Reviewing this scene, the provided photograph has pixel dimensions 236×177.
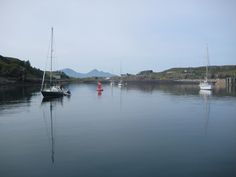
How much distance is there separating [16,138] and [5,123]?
29.6 feet

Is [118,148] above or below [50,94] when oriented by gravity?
below

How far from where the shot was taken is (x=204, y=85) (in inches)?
4424

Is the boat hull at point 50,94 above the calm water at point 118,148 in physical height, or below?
above

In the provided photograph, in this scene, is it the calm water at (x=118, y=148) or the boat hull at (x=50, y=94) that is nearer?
the calm water at (x=118, y=148)

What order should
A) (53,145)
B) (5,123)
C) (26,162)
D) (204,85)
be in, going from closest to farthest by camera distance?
1. (26,162)
2. (53,145)
3. (5,123)
4. (204,85)

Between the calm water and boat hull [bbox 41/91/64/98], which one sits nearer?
the calm water

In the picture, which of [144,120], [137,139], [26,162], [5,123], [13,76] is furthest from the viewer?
[13,76]

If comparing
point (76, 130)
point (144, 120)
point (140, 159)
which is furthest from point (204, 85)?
point (140, 159)

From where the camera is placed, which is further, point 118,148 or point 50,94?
point 50,94

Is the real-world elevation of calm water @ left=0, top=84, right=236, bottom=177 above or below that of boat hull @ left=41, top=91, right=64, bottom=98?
below

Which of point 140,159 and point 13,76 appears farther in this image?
point 13,76

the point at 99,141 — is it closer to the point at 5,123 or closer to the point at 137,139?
the point at 137,139

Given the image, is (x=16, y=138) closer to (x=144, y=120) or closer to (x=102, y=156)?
(x=102, y=156)

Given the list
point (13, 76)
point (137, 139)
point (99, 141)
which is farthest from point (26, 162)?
point (13, 76)
